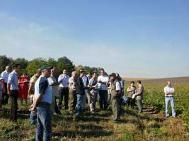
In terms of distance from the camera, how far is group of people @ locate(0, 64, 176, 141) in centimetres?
1221

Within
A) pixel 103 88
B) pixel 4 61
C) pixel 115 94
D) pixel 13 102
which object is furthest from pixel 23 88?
pixel 4 61

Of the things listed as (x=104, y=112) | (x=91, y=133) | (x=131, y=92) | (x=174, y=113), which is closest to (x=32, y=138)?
(x=91, y=133)

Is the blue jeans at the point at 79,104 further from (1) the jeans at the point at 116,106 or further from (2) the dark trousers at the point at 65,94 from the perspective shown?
(2) the dark trousers at the point at 65,94

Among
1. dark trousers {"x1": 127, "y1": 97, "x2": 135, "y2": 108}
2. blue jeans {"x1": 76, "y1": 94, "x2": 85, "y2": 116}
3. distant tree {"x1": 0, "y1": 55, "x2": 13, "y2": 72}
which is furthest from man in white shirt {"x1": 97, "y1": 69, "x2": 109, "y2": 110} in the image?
distant tree {"x1": 0, "y1": 55, "x2": 13, "y2": 72}

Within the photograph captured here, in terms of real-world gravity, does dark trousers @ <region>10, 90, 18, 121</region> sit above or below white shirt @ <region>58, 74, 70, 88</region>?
below

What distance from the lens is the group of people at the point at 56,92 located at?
40.1 ft

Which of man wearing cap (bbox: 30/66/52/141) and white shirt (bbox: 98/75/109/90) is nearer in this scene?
man wearing cap (bbox: 30/66/52/141)

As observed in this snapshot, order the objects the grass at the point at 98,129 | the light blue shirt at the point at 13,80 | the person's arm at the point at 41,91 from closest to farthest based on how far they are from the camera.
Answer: the person's arm at the point at 41,91
the grass at the point at 98,129
the light blue shirt at the point at 13,80

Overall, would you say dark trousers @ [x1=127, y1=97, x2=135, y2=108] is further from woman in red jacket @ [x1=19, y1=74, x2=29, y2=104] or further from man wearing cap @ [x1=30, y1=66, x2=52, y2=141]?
man wearing cap @ [x1=30, y1=66, x2=52, y2=141]

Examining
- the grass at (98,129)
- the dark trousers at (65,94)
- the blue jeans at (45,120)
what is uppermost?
the dark trousers at (65,94)

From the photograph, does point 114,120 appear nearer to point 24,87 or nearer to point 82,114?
point 82,114

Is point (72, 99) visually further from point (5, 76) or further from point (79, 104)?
point (5, 76)

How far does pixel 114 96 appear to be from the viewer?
18.0 metres

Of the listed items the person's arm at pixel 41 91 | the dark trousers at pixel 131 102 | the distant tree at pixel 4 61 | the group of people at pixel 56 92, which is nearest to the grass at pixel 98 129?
the group of people at pixel 56 92
